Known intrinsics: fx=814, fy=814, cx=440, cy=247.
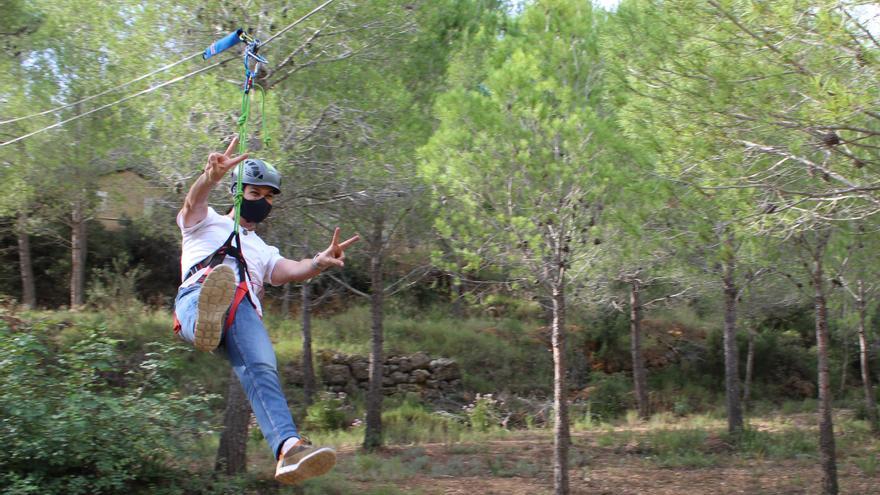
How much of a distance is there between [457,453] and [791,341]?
1700cm

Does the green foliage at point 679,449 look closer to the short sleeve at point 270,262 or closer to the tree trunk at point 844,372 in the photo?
the short sleeve at point 270,262

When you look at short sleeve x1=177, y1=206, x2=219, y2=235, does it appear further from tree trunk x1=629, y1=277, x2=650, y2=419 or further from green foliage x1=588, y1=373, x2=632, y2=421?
green foliage x1=588, y1=373, x2=632, y2=421

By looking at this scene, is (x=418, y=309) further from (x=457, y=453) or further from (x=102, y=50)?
(x=102, y=50)

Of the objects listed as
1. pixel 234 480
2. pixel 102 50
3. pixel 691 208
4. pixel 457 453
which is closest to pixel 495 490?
pixel 457 453

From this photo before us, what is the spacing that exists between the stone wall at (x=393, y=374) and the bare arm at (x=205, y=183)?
15746 mm

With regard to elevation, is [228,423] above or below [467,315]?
below

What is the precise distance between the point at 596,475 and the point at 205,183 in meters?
9.65

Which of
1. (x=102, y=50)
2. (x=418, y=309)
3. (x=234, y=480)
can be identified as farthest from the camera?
(x=418, y=309)

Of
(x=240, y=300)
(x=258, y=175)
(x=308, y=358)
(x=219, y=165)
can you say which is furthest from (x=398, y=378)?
(x=219, y=165)

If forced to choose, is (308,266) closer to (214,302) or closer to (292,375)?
(214,302)

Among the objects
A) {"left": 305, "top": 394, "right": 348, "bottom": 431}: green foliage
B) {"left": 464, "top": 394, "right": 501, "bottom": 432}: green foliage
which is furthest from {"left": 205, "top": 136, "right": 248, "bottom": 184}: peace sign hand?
{"left": 464, "top": 394, "right": 501, "bottom": 432}: green foliage

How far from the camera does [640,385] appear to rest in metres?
19.3

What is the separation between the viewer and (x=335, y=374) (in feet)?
65.7

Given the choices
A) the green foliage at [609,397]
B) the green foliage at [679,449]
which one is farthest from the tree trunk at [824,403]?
the green foliage at [609,397]
